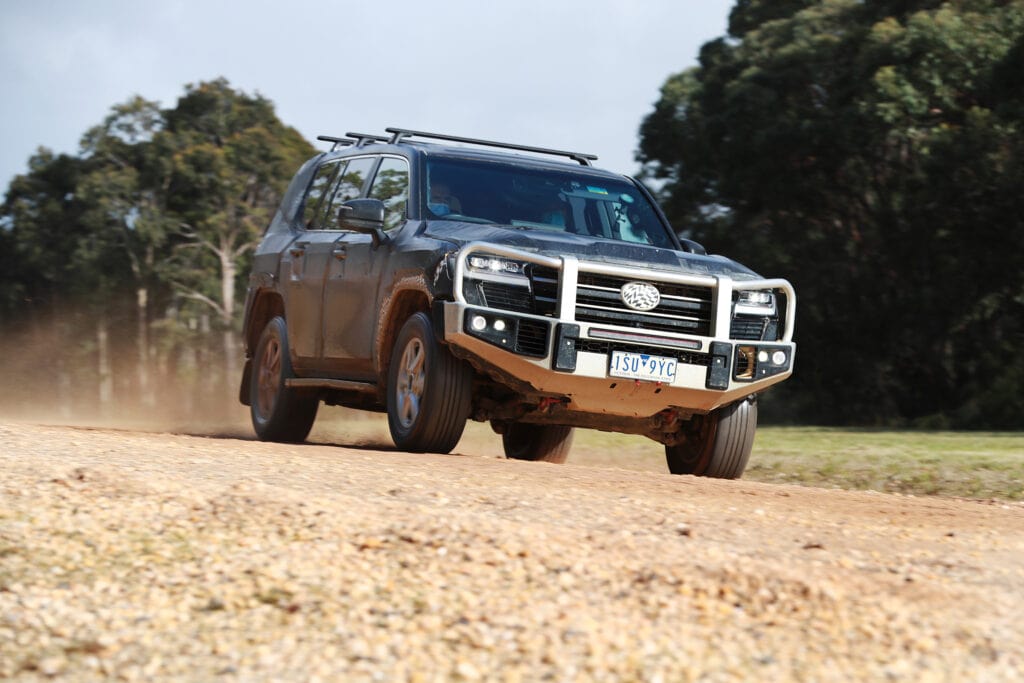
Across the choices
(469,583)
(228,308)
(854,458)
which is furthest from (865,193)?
(228,308)

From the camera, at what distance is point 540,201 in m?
9.74

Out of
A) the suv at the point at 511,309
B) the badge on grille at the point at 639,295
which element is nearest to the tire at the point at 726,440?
the suv at the point at 511,309

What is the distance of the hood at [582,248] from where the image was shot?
8508 mm

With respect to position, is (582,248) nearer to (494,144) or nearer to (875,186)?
(494,144)

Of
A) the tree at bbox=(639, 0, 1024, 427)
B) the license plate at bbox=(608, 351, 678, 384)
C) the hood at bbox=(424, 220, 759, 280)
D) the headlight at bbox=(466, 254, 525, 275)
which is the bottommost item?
the license plate at bbox=(608, 351, 678, 384)

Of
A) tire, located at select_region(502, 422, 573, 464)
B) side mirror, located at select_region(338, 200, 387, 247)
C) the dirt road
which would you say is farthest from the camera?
tire, located at select_region(502, 422, 573, 464)

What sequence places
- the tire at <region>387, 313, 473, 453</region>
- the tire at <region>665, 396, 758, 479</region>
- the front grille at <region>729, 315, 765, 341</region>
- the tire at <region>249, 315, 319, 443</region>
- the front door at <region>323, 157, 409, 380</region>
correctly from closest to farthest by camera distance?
1. the tire at <region>387, 313, 473, 453</region>
2. the front grille at <region>729, 315, 765, 341</region>
3. the tire at <region>665, 396, 758, 479</region>
4. the front door at <region>323, 157, 409, 380</region>
5. the tire at <region>249, 315, 319, 443</region>

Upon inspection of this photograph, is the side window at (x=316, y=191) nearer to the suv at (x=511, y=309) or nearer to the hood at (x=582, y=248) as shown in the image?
the suv at (x=511, y=309)

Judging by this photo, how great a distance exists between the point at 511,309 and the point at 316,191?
3079 mm

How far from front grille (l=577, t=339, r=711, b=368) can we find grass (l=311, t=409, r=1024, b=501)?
2564mm

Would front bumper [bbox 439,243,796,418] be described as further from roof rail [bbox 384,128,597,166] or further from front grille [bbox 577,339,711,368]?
roof rail [bbox 384,128,597,166]

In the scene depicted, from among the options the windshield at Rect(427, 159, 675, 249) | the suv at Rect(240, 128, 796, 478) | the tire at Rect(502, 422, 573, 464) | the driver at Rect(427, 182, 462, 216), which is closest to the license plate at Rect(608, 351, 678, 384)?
the suv at Rect(240, 128, 796, 478)

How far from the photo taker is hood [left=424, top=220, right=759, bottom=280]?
335 inches

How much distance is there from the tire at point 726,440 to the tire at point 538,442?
6.40 feet
